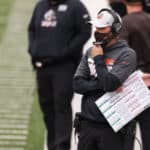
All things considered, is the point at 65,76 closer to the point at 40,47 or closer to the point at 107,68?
the point at 40,47

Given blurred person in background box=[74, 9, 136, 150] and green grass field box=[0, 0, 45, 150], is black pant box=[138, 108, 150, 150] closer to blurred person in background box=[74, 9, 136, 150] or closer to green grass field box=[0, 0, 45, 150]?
blurred person in background box=[74, 9, 136, 150]

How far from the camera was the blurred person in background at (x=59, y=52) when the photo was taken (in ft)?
33.8

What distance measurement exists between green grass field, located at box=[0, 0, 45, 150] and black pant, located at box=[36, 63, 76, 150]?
0.74 metres

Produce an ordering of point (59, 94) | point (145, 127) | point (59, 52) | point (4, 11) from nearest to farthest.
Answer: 1. point (145, 127)
2. point (59, 52)
3. point (59, 94)
4. point (4, 11)

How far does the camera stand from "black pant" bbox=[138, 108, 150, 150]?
8.72 meters

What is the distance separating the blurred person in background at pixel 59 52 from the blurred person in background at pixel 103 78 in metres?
2.31

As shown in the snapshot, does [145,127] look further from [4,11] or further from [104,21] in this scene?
[4,11]

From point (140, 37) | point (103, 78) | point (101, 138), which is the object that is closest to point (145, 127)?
point (140, 37)

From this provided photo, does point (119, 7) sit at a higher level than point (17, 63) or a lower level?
higher

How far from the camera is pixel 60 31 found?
10297mm

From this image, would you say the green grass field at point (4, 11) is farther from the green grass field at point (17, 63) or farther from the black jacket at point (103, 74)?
the black jacket at point (103, 74)

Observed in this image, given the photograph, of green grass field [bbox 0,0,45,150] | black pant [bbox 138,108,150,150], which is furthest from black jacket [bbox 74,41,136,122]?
green grass field [bbox 0,0,45,150]

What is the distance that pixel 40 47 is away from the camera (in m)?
10.3

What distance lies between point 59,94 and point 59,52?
1.66 ft
